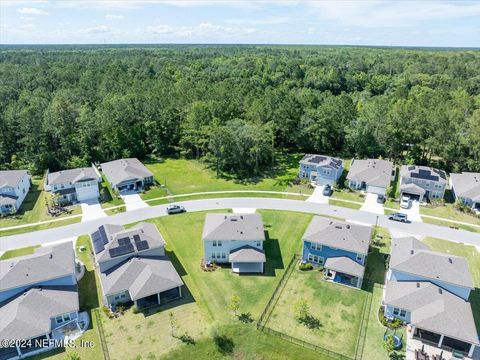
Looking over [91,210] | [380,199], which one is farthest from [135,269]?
[380,199]

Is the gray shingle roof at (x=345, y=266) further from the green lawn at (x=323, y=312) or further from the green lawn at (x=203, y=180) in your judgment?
the green lawn at (x=203, y=180)

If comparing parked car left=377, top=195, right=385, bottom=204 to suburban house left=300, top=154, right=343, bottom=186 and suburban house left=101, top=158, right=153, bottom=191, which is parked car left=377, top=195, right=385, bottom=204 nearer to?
suburban house left=300, top=154, right=343, bottom=186

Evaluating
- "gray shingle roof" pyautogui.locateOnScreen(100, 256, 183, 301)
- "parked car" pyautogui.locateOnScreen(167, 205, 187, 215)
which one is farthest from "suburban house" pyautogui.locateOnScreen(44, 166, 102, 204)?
"gray shingle roof" pyautogui.locateOnScreen(100, 256, 183, 301)

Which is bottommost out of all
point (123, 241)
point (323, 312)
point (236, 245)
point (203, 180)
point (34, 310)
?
point (323, 312)

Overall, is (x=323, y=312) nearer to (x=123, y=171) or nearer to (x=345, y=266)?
(x=345, y=266)

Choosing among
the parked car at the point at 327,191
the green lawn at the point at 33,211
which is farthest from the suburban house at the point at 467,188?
the green lawn at the point at 33,211

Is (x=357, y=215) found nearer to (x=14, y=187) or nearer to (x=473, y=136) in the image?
(x=473, y=136)
